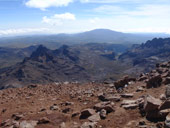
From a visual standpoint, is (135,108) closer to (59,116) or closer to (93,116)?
(93,116)

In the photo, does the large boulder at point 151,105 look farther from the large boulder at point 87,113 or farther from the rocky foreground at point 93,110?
the large boulder at point 87,113

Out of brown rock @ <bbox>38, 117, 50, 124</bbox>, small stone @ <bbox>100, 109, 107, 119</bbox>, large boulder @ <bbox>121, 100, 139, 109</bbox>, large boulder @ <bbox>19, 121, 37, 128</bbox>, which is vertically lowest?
large boulder @ <bbox>19, 121, 37, 128</bbox>

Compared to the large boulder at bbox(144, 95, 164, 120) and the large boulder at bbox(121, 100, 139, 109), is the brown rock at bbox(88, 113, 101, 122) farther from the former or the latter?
the large boulder at bbox(144, 95, 164, 120)

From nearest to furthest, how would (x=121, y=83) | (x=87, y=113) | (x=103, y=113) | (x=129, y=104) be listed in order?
(x=103, y=113) → (x=87, y=113) → (x=129, y=104) → (x=121, y=83)

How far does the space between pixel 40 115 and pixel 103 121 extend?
531 centimetres

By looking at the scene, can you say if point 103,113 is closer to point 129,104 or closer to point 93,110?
point 93,110

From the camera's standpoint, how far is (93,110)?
1506cm

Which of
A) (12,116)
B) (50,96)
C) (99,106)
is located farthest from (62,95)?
(99,106)

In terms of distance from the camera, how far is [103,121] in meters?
13.2

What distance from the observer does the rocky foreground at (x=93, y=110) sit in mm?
12227

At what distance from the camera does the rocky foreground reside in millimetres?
12227

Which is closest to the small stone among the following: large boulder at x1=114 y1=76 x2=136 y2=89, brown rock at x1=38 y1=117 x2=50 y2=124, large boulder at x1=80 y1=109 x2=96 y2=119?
large boulder at x1=80 y1=109 x2=96 y2=119

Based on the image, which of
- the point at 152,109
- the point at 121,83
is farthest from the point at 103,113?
the point at 121,83

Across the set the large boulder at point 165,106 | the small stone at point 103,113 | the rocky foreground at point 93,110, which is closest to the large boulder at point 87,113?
the rocky foreground at point 93,110
